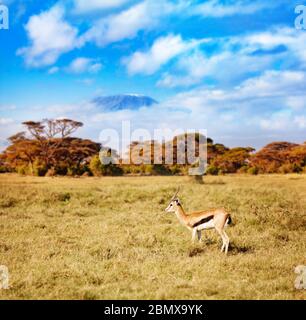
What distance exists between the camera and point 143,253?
35.2ft

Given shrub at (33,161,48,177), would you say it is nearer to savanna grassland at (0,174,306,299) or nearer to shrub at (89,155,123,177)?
shrub at (89,155,123,177)

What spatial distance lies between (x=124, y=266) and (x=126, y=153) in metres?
33.6

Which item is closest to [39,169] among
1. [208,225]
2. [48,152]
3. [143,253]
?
[48,152]

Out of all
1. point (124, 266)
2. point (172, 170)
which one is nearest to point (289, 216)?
point (124, 266)

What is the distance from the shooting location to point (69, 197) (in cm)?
2245

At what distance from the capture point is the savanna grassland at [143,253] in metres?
8.04

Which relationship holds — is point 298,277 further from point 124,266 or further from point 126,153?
point 126,153

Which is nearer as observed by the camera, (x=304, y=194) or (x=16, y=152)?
(x=304, y=194)

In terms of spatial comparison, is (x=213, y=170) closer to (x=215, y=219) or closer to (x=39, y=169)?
(x=39, y=169)

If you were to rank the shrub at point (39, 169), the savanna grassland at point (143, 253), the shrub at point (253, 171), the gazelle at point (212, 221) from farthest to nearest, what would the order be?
the shrub at point (253, 171) → the shrub at point (39, 169) → the gazelle at point (212, 221) → the savanna grassland at point (143, 253)

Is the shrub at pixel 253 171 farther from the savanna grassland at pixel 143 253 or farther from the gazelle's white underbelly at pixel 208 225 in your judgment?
the gazelle's white underbelly at pixel 208 225

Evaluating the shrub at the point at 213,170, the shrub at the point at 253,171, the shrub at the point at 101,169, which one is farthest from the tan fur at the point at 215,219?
the shrub at the point at 253,171

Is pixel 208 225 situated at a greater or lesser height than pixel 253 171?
lesser
